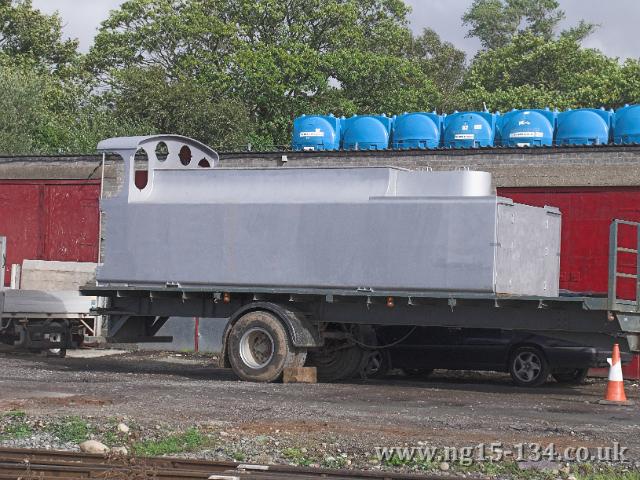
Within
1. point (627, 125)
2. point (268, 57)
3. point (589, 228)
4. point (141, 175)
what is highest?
point (268, 57)

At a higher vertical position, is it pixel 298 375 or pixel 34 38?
pixel 34 38

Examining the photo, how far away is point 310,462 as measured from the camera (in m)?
10.6

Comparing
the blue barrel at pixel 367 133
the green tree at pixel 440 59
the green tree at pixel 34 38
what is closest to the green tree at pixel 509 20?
the green tree at pixel 440 59

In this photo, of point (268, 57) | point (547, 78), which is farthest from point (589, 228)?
point (547, 78)

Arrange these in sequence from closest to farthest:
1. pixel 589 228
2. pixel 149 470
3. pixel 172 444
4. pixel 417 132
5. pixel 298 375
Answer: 1. pixel 149 470
2. pixel 172 444
3. pixel 298 375
4. pixel 589 228
5. pixel 417 132

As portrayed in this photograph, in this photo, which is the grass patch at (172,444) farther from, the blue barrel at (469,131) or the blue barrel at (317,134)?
the blue barrel at (317,134)

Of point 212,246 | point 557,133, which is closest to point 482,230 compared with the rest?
point 212,246

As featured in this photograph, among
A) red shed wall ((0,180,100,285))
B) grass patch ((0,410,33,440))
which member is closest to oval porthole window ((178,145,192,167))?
grass patch ((0,410,33,440))

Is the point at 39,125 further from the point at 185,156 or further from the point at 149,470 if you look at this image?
the point at 149,470

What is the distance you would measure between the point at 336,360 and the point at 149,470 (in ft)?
31.5

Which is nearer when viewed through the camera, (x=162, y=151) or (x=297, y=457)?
(x=297, y=457)

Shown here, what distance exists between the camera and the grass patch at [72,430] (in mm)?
11703

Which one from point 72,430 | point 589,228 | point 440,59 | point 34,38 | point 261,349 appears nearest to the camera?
point 72,430

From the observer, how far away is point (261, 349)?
1795 centimetres
